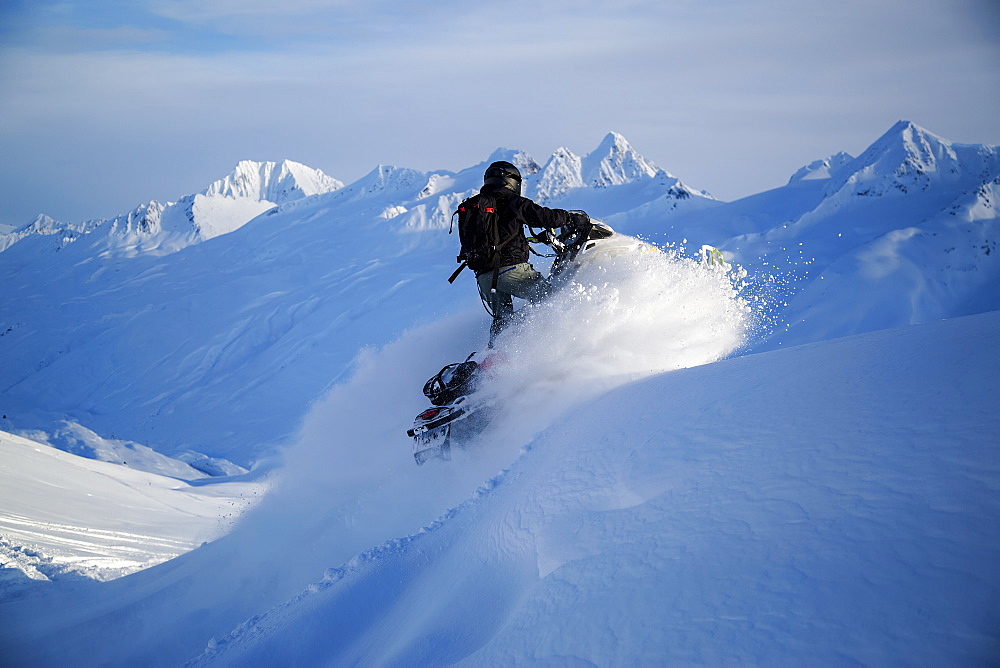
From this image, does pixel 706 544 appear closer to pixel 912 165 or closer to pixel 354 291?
pixel 354 291

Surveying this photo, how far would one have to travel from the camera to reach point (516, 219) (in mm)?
6074

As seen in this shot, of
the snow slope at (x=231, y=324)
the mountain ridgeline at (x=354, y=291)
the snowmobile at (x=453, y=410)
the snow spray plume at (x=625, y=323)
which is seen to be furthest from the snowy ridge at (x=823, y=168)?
the snowmobile at (x=453, y=410)

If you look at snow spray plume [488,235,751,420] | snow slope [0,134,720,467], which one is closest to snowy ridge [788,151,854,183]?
snow slope [0,134,720,467]

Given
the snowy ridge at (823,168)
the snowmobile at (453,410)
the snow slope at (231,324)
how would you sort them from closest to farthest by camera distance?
the snowmobile at (453,410)
the snow slope at (231,324)
the snowy ridge at (823,168)

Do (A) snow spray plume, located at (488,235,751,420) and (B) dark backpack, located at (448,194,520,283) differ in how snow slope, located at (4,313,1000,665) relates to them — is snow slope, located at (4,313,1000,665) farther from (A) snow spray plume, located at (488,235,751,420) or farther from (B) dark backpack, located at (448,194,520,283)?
(B) dark backpack, located at (448,194,520,283)

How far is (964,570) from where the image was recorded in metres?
1.62

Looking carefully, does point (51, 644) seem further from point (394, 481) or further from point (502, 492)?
point (502, 492)

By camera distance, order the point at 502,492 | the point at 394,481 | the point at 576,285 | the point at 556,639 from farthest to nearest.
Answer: the point at 576,285
the point at 394,481
the point at 502,492
the point at 556,639

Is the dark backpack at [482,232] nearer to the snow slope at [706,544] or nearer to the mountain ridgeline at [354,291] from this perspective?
the snow slope at [706,544]

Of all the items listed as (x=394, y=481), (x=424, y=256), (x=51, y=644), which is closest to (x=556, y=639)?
(x=394, y=481)

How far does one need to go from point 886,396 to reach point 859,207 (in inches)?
2458

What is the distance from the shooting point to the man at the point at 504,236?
19.7ft

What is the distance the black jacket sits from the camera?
19.7 feet

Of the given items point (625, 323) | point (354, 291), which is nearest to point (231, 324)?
point (354, 291)
